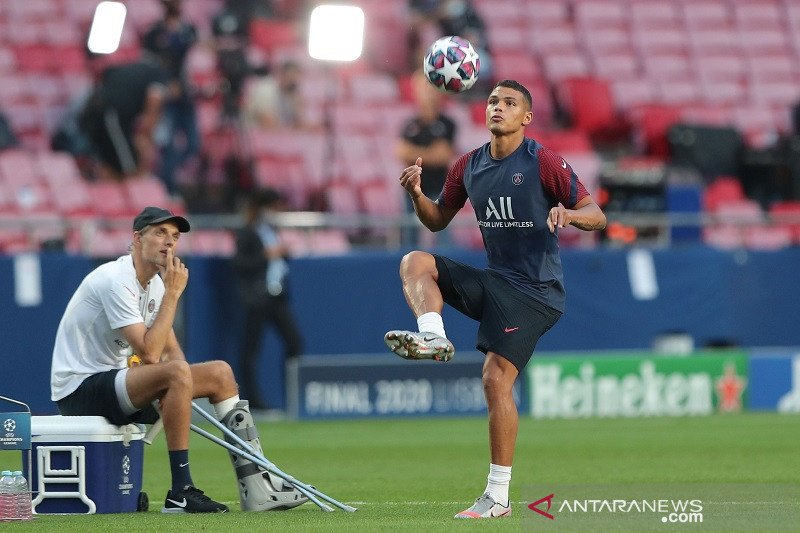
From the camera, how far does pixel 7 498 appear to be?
8.43 meters

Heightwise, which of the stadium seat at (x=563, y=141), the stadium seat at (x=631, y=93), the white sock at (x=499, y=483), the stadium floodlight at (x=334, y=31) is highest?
the stadium floodlight at (x=334, y=31)

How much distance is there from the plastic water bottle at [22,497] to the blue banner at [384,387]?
862 cm

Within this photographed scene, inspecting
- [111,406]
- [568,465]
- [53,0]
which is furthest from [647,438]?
[53,0]

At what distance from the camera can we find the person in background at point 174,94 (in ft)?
64.1

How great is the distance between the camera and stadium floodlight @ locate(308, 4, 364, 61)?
65.0 ft

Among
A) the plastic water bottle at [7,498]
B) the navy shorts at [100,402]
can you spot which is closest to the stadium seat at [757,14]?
the navy shorts at [100,402]

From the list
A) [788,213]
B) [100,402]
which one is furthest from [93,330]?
[788,213]

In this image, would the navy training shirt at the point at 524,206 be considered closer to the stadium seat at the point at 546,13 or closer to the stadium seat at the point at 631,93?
the stadium seat at the point at 631,93

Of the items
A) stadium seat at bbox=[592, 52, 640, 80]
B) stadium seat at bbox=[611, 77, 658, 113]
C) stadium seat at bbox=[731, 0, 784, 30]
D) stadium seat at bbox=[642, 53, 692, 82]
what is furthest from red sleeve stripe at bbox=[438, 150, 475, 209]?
stadium seat at bbox=[731, 0, 784, 30]

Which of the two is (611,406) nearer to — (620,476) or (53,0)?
(620,476)

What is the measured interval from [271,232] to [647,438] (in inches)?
190

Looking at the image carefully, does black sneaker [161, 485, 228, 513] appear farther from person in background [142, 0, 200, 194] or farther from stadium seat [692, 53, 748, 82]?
stadium seat [692, 53, 748, 82]

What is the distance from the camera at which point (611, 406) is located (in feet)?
58.9

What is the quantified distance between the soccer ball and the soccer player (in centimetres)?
84
